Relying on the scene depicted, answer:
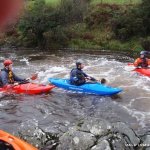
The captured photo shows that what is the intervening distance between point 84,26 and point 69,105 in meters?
15.7

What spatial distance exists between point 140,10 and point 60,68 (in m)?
8.22

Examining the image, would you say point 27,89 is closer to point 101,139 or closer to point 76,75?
point 76,75

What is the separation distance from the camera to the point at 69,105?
11.7 meters

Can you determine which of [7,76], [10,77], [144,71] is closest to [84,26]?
[144,71]

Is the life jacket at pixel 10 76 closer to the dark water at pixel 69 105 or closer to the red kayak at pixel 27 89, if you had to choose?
the red kayak at pixel 27 89

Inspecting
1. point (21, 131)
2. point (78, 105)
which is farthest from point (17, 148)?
point (78, 105)

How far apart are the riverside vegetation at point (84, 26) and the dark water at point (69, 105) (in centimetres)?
514

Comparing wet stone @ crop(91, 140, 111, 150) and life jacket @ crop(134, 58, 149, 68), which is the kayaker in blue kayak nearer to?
life jacket @ crop(134, 58, 149, 68)

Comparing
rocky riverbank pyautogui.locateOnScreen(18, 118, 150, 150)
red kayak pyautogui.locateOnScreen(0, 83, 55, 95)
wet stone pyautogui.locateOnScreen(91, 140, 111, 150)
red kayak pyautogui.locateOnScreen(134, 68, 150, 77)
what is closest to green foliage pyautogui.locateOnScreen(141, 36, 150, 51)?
red kayak pyautogui.locateOnScreen(134, 68, 150, 77)

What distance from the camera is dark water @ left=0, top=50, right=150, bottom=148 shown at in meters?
9.35

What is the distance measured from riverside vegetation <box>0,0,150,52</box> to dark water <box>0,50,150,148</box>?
16.9 feet

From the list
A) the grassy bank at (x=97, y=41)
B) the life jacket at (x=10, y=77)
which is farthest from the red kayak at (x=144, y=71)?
the grassy bank at (x=97, y=41)

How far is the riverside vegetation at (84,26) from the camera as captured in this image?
23.2 meters

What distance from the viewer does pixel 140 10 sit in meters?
23.1
